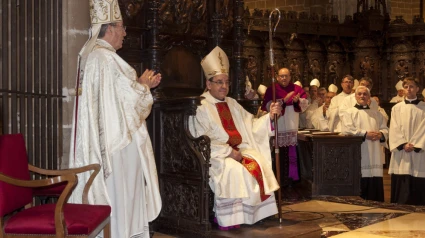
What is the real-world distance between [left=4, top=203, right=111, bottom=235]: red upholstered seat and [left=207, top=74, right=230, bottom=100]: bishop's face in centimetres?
242

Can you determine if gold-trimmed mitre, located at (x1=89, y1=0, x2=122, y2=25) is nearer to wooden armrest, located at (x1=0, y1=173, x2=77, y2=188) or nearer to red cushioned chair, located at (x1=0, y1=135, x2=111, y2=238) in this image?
red cushioned chair, located at (x1=0, y1=135, x2=111, y2=238)

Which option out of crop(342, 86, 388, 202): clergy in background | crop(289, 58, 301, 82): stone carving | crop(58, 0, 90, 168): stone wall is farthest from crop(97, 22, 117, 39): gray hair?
crop(289, 58, 301, 82): stone carving

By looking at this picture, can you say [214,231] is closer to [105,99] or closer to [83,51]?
[105,99]

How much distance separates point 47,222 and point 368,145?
6008 millimetres

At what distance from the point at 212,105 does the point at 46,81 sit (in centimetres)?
170

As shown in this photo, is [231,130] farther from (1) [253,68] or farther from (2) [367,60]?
(2) [367,60]

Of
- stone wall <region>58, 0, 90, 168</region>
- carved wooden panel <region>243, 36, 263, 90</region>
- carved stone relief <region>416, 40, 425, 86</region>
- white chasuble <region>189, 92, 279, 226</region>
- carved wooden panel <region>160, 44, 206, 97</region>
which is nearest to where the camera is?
stone wall <region>58, 0, 90, 168</region>

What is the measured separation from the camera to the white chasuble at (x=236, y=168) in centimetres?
541

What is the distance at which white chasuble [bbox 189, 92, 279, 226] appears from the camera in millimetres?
5414

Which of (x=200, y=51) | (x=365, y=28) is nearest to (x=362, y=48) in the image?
(x=365, y=28)

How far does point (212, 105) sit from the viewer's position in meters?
6.04

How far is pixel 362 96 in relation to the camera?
8695mm

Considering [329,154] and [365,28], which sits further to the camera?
[365,28]

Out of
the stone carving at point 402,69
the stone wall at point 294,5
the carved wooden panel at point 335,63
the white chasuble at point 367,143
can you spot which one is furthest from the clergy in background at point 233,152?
the stone wall at point 294,5
